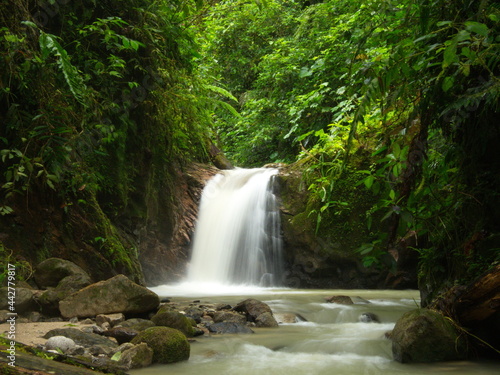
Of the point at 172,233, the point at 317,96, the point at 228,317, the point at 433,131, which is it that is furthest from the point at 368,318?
the point at 317,96

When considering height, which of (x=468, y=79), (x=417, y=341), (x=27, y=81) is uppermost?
(x=27, y=81)

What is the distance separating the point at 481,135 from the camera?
130 inches

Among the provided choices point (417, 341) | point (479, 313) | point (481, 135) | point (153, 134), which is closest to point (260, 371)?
point (417, 341)

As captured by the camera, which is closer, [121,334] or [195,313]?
[121,334]

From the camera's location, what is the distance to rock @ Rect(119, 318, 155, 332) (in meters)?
3.90

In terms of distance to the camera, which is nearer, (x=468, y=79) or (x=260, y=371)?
(x=468, y=79)

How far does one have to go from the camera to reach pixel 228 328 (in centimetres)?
464

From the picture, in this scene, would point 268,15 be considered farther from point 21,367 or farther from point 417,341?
point 21,367

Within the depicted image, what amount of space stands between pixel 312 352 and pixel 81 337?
6.57ft

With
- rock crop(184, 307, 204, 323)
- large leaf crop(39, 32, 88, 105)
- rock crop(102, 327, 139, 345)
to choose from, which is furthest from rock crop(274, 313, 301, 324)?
large leaf crop(39, 32, 88, 105)

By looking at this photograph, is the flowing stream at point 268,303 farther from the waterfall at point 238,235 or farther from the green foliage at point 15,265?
the green foliage at point 15,265

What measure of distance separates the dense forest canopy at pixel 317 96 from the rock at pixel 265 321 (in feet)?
4.19

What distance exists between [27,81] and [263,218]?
6713mm

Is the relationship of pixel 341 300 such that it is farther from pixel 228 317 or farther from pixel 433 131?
pixel 433 131
